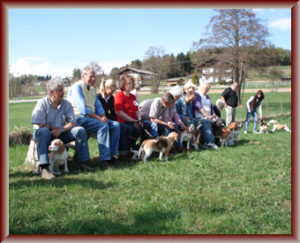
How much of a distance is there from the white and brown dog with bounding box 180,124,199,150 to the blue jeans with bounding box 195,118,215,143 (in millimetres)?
372

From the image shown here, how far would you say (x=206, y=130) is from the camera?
25.1 feet

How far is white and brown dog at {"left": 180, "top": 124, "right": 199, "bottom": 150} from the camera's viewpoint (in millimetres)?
7148

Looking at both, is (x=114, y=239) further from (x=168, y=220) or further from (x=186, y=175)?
(x=186, y=175)

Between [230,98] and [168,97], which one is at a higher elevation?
[230,98]

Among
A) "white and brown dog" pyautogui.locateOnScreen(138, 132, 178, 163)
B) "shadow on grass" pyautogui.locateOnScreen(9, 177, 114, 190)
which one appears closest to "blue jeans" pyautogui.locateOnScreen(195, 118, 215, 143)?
"white and brown dog" pyautogui.locateOnScreen(138, 132, 178, 163)

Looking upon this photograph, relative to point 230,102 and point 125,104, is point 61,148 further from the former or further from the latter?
point 230,102

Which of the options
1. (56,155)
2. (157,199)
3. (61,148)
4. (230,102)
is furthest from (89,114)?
(230,102)

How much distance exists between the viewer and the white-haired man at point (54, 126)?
4594 mm

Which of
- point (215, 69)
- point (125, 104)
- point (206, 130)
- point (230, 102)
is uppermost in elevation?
point (215, 69)

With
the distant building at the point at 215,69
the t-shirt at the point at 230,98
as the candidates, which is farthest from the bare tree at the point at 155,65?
the t-shirt at the point at 230,98

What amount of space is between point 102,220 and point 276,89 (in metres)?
29.9

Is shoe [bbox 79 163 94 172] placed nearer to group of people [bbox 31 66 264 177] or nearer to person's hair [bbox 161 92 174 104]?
group of people [bbox 31 66 264 177]

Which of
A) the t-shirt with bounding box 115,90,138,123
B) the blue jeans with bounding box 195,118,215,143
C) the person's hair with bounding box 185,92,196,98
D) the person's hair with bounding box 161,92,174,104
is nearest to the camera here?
the t-shirt with bounding box 115,90,138,123

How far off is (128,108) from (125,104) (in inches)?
4.8
